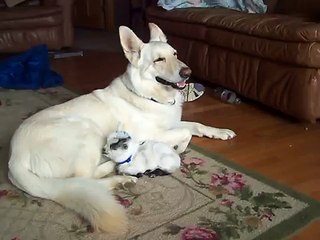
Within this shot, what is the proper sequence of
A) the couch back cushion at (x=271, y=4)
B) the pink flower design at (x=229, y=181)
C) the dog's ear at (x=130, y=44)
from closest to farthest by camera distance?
the pink flower design at (x=229, y=181), the dog's ear at (x=130, y=44), the couch back cushion at (x=271, y=4)

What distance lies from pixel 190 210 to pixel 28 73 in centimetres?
222

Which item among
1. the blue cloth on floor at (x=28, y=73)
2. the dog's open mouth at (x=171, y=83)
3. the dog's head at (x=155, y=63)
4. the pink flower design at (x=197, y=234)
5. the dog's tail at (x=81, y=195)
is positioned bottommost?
the blue cloth on floor at (x=28, y=73)

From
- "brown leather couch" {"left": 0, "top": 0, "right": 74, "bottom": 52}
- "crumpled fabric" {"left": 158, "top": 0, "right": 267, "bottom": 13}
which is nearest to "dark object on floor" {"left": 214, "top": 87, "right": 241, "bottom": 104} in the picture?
"crumpled fabric" {"left": 158, "top": 0, "right": 267, "bottom": 13}

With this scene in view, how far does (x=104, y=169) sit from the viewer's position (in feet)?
5.90

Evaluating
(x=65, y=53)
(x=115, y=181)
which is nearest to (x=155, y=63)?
(x=115, y=181)

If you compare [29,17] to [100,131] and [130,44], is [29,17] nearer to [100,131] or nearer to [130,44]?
[130,44]

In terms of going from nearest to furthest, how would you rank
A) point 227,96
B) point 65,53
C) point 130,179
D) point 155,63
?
point 130,179 → point 155,63 → point 227,96 → point 65,53

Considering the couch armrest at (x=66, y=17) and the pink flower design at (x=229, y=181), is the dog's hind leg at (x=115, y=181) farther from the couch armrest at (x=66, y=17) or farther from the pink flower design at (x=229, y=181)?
the couch armrest at (x=66, y=17)

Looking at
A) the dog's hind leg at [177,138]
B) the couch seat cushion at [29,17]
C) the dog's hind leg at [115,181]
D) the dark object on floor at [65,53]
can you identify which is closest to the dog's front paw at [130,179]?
the dog's hind leg at [115,181]

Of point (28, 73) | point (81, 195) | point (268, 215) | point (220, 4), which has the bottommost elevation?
point (28, 73)

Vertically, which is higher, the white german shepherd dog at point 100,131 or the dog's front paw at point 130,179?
the white german shepherd dog at point 100,131

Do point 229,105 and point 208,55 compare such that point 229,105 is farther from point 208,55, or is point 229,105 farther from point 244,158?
point 244,158

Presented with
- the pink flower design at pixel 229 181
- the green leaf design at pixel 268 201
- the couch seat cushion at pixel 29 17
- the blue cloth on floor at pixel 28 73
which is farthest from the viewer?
the couch seat cushion at pixel 29 17

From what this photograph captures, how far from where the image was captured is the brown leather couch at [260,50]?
2.33 metres
